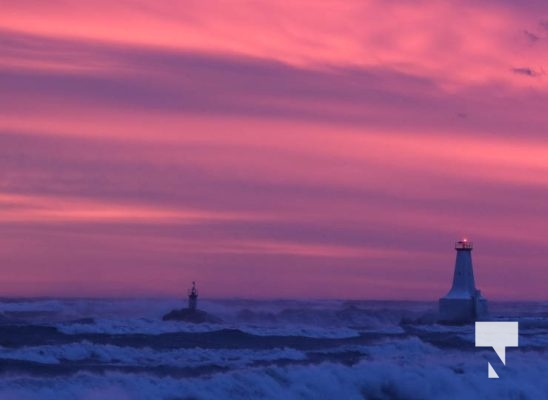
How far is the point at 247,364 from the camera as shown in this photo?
27.6 metres

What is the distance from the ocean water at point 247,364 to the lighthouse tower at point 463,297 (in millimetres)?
7272

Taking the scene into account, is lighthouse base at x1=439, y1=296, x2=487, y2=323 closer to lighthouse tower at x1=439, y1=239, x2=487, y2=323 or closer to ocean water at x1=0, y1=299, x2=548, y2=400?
lighthouse tower at x1=439, y1=239, x2=487, y2=323

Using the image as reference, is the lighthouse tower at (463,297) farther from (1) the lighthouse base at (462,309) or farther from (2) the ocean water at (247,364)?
(2) the ocean water at (247,364)

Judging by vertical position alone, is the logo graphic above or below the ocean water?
above

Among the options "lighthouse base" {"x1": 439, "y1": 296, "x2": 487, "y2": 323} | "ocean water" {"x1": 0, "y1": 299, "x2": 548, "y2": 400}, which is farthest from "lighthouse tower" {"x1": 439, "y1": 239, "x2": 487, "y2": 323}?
"ocean water" {"x1": 0, "y1": 299, "x2": 548, "y2": 400}

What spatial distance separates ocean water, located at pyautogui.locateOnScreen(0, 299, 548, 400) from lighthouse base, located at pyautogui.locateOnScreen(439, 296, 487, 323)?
720 centimetres

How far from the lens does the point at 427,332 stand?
155 ft

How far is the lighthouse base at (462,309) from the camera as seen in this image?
52.5 meters

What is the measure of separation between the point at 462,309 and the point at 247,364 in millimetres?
26362

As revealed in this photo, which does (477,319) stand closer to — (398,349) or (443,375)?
(398,349)

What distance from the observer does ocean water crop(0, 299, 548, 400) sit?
20430 millimetres

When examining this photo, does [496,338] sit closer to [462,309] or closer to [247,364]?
[462,309]

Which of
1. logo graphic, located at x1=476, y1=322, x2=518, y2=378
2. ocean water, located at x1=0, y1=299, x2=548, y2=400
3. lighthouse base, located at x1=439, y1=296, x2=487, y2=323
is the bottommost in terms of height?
ocean water, located at x1=0, y1=299, x2=548, y2=400

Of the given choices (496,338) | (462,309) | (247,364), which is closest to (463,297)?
(462,309)
